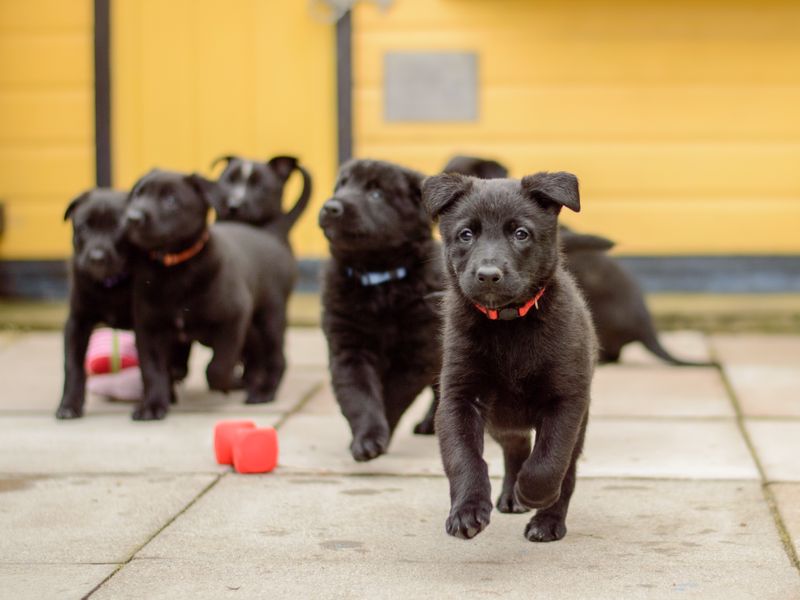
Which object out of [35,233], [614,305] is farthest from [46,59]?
[614,305]

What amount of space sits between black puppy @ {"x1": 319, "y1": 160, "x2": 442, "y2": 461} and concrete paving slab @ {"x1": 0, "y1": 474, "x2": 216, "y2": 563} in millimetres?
748

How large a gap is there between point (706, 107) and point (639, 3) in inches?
33.9

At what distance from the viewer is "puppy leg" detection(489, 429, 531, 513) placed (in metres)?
3.82

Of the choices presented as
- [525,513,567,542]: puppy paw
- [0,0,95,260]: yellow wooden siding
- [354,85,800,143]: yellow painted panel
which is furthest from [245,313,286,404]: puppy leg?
[0,0,95,260]: yellow wooden siding

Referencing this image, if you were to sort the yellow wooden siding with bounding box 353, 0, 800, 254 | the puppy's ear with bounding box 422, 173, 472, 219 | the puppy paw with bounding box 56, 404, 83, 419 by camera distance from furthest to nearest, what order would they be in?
the yellow wooden siding with bounding box 353, 0, 800, 254
the puppy paw with bounding box 56, 404, 83, 419
the puppy's ear with bounding box 422, 173, 472, 219

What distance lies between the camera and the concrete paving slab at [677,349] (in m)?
7.27

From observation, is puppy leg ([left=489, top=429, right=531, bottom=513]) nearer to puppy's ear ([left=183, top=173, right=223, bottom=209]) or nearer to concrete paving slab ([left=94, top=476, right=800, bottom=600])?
concrete paving slab ([left=94, top=476, right=800, bottom=600])

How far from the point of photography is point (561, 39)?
357 inches

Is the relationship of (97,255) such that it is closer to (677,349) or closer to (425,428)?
(425,428)

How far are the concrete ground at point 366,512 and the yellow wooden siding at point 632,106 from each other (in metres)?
3.42

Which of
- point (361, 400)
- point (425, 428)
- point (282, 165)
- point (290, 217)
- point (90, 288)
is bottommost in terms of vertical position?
point (425, 428)

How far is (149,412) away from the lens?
5434mm

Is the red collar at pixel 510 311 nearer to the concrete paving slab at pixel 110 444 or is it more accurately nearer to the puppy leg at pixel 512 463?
the puppy leg at pixel 512 463

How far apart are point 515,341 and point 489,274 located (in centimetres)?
29
